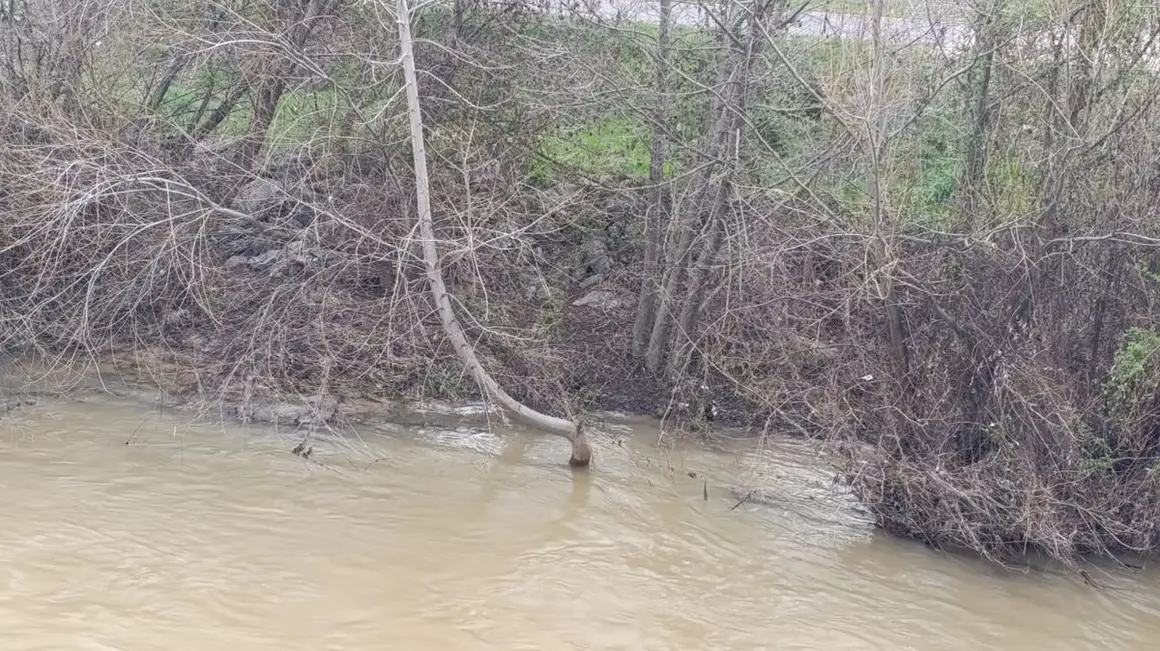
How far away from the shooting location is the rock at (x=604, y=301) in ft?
46.1

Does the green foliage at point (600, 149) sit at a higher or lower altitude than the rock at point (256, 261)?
higher

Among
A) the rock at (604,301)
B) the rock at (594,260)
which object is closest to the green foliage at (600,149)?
the rock at (594,260)

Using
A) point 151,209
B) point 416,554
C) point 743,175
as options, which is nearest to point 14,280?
point 151,209

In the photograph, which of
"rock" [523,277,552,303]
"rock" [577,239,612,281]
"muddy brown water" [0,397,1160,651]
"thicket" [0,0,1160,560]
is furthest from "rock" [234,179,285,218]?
"rock" [577,239,612,281]

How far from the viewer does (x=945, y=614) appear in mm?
8086

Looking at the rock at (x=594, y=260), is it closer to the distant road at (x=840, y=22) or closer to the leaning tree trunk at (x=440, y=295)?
the distant road at (x=840, y=22)

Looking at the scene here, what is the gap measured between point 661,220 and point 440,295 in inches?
150

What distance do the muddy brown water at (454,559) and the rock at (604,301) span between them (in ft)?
10.9

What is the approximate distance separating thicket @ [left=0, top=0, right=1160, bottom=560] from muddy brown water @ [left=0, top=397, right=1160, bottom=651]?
0.64 m

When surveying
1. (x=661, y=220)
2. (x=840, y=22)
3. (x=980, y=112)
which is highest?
(x=840, y=22)

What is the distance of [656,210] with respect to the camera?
13180 millimetres

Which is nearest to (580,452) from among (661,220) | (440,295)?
(440,295)

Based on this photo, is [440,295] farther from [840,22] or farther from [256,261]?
[840,22]

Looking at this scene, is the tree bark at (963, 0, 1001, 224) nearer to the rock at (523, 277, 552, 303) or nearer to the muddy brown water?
the muddy brown water
